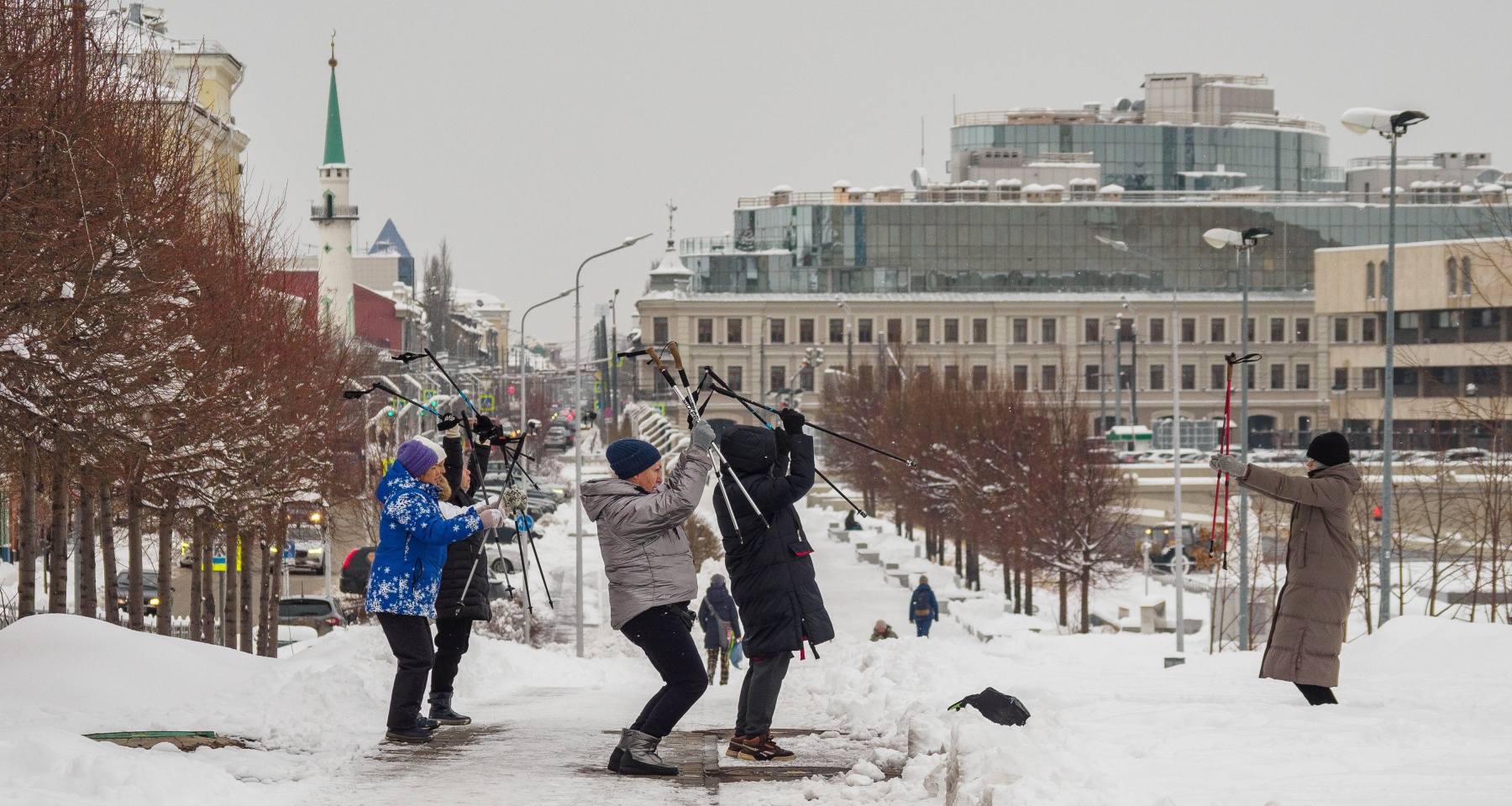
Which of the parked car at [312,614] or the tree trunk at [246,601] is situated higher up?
the tree trunk at [246,601]

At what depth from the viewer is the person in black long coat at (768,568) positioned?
8.33 m

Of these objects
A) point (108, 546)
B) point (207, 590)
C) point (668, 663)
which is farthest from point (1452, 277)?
point (668, 663)

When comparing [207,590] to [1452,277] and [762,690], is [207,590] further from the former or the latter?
[1452,277]

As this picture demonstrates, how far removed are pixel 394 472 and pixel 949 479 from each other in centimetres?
3503

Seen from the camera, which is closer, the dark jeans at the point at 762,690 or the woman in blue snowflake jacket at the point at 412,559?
the dark jeans at the point at 762,690

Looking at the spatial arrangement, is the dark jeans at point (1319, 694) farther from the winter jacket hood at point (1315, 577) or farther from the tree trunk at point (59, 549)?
the tree trunk at point (59, 549)

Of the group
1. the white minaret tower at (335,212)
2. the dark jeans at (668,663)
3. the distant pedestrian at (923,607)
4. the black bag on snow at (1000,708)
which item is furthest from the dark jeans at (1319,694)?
the white minaret tower at (335,212)

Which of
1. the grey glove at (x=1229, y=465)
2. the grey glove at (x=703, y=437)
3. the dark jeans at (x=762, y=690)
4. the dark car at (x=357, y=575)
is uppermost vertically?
the grey glove at (x=703, y=437)

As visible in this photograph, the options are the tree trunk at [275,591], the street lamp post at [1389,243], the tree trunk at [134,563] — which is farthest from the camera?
the tree trunk at [275,591]

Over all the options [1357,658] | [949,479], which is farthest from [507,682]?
[949,479]

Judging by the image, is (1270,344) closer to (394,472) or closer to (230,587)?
(230,587)

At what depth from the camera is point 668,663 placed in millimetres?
8102

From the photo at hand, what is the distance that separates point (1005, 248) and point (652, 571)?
11141 centimetres

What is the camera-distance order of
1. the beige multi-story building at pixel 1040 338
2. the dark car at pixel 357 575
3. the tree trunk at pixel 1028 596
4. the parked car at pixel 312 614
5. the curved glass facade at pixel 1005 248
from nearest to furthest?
1. the parked car at pixel 312 614
2. the dark car at pixel 357 575
3. the tree trunk at pixel 1028 596
4. the beige multi-story building at pixel 1040 338
5. the curved glass facade at pixel 1005 248
